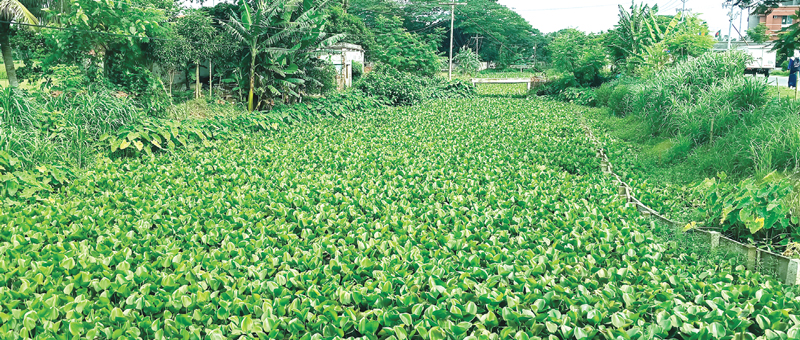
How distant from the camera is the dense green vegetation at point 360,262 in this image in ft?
10.6

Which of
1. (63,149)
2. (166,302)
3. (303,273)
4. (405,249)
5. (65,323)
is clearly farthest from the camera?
(63,149)

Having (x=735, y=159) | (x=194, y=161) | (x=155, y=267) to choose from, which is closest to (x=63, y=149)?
(x=194, y=161)

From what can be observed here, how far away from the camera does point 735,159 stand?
6.85 m

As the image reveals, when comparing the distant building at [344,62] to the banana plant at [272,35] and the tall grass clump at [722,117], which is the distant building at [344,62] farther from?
the tall grass clump at [722,117]

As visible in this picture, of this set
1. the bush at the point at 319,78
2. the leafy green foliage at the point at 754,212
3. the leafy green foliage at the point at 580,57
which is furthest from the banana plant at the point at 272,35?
the leafy green foliage at the point at 580,57

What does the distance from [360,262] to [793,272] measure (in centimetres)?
326

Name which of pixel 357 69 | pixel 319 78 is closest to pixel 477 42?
pixel 357 69

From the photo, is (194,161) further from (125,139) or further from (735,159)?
(735,159)

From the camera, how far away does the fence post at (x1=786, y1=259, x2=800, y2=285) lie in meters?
3.88

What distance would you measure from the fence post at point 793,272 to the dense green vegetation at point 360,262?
0.20 m

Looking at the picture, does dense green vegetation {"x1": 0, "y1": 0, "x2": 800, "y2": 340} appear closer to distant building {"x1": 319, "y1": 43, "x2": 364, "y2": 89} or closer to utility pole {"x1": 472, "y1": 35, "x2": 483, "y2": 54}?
distant building {"x1": 319, "y1": 43, "x2": 364, "y2": 89}

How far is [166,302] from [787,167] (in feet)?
21.4

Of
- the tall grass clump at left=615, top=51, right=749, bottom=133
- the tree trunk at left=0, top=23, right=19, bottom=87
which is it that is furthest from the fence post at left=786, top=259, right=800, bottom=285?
the tree trunk at left=0, top=23, right=19, bottom=87

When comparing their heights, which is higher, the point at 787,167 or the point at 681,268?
the point at 787,167
